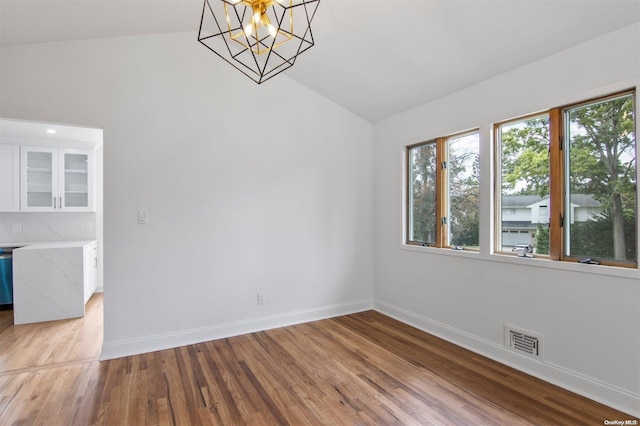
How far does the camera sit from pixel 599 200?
235 cm

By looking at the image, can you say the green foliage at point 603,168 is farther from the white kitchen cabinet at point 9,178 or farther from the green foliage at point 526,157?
the white kitchen cabinet at point 9,178

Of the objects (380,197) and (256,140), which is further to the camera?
(380,197)

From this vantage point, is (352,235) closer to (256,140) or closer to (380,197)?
(380,197)

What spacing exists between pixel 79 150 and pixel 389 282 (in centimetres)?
493

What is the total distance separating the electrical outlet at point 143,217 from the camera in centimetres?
311

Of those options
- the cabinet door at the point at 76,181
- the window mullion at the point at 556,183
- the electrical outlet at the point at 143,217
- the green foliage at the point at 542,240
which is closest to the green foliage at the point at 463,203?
the green foliage at the point at 542,240

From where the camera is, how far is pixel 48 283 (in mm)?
3922

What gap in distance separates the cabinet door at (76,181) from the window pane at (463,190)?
5.15 meters

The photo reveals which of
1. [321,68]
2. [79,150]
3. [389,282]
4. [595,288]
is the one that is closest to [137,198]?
[321,68]

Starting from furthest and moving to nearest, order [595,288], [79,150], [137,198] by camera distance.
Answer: [79,150] < [137,198] < [595,288]

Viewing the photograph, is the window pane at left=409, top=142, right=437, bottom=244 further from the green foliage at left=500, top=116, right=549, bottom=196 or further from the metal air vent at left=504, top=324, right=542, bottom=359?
the metal air vent at left=504, top=324, right=542, bottom=359

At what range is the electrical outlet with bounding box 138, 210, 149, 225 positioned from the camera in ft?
10.2

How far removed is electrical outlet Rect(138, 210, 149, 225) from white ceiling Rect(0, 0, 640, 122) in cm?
162

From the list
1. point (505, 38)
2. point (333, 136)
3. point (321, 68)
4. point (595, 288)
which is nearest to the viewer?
point (595, 288)
